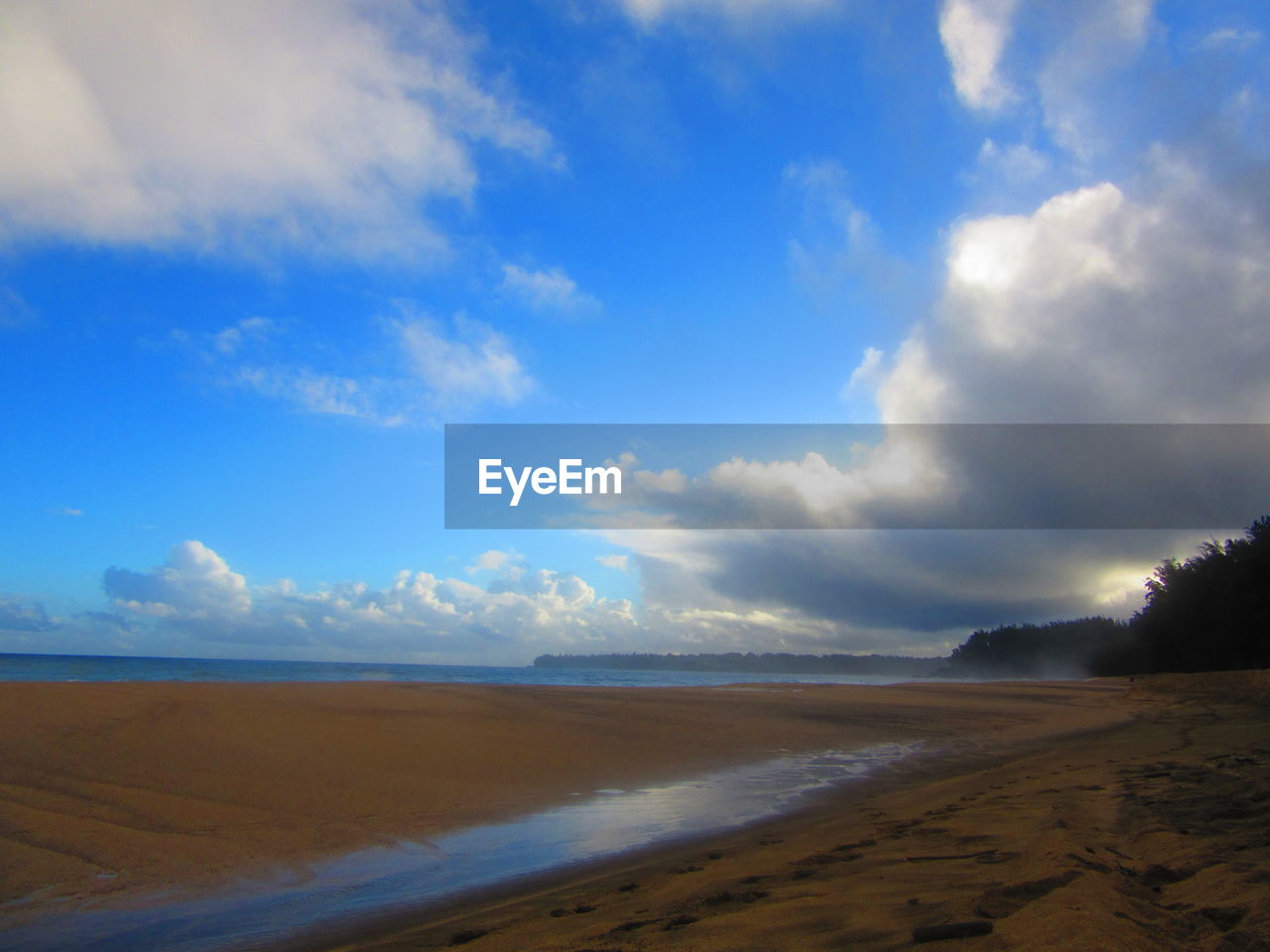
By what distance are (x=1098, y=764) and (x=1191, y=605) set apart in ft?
154

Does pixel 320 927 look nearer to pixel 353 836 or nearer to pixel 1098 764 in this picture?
pixel 353 836

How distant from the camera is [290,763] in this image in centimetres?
982

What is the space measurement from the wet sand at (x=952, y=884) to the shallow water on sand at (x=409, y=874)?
2.06 ft

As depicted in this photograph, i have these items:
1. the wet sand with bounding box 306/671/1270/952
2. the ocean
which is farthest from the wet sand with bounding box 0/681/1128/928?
the ocean

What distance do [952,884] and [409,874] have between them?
14.3 feet

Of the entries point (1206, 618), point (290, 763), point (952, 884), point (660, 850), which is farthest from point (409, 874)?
point (1206, 618)

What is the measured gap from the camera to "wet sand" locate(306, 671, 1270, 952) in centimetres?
329

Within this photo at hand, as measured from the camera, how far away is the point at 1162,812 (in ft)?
19.6

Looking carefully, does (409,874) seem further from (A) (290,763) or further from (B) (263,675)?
(B) (263,675)

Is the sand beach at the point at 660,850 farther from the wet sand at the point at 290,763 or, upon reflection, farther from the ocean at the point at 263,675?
the ocean at the point at 263,675

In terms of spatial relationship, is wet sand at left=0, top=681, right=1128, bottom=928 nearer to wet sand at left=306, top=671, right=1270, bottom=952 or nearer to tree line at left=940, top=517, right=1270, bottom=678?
wet sand at left=306, top=671, right=1270, bottom=952

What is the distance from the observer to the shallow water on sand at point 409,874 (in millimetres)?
4676

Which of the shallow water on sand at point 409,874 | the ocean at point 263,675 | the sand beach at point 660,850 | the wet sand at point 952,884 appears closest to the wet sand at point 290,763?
the sand beach at point 660,850

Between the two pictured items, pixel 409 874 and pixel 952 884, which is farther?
pixel 409 874
